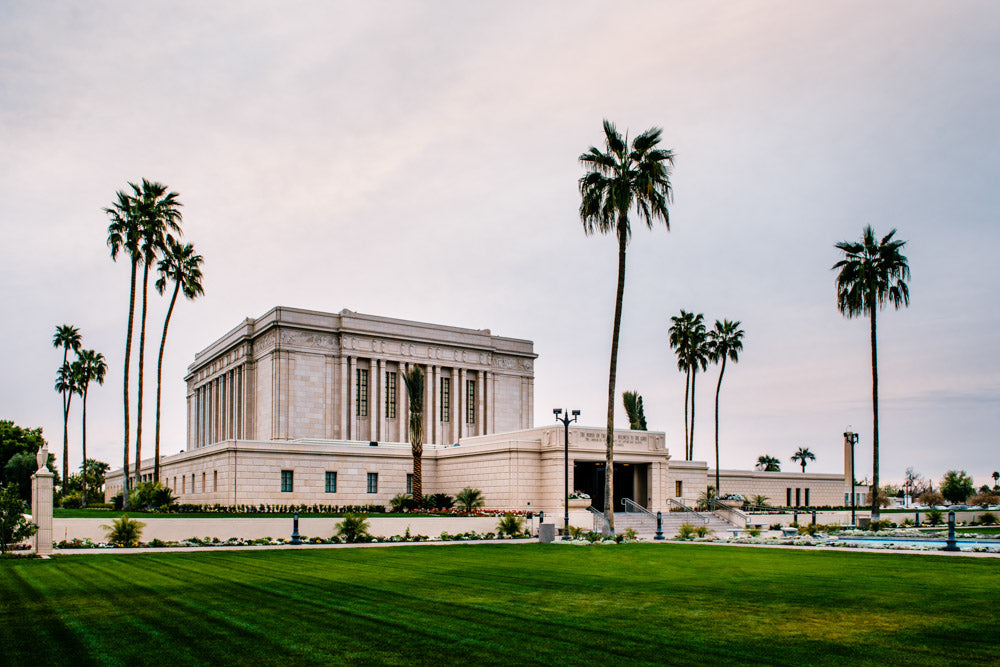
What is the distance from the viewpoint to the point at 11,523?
2509 cm

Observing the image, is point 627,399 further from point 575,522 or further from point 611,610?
point 611,610

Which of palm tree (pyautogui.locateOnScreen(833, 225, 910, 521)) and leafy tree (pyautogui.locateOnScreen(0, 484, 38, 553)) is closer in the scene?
leafy tree (pyautogui.locateOnScreen(0, 484, 38, 553))

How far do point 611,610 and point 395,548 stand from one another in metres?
17.5

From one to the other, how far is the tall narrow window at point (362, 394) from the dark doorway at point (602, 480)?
19652 mm

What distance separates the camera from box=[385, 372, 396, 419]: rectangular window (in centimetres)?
6594

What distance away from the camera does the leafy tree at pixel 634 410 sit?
57.9m

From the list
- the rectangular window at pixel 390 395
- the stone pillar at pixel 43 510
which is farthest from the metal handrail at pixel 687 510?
the stone pillar at pixel 43 510

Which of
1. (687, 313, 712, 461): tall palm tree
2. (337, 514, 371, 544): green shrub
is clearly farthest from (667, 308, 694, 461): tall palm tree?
(337, 514, 371, 544): green shrub

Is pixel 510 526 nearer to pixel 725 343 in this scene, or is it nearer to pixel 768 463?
pixel 725 343

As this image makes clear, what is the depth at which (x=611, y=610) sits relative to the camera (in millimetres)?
12672

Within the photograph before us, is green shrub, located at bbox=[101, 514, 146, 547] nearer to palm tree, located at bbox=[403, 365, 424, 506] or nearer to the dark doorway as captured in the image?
palm tree, located at bbox=[403, 365, 424, 506]

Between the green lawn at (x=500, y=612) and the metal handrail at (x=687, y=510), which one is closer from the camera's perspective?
the green lawn at (x=500, y=612)

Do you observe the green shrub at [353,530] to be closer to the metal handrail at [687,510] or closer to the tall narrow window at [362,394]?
the metal handrail at [687,510]

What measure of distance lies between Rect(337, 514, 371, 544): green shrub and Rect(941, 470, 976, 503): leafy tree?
58.9 metres
